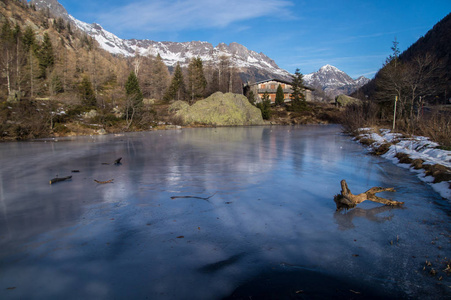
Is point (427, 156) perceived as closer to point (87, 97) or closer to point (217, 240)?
point (217, 240)

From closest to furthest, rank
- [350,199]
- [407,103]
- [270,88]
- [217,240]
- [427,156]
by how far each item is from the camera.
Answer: [217,240] → [350,199] → [427,156] → [407,103] → [270,88]

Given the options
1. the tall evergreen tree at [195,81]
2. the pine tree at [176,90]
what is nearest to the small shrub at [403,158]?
the tall evergreen tree at [195,81]

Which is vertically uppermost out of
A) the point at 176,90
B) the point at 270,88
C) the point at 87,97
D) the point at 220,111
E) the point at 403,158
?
the point at 270,88

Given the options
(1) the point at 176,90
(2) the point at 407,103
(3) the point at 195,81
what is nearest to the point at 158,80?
(1) the point at 176,90

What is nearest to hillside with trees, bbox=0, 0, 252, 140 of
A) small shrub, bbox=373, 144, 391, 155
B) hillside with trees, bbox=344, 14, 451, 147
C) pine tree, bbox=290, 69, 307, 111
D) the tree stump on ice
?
pine tree, bbox=290, 69, 307, 111

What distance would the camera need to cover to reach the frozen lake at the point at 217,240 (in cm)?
266

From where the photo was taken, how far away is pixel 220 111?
4012cm

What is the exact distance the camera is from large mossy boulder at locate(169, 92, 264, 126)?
38.5 meters

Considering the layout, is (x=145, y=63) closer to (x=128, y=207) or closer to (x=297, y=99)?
(x=297, y=99)

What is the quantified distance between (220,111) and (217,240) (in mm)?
37156

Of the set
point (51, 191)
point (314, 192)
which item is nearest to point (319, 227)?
point (314, 192)

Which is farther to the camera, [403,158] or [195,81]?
[195,81]

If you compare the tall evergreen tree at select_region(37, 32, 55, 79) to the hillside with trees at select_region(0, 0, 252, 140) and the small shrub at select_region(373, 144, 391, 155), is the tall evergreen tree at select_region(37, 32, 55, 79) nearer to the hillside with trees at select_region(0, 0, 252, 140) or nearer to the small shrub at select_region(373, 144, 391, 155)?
the hillside with trees at select_region(0, 0, 252, 140)

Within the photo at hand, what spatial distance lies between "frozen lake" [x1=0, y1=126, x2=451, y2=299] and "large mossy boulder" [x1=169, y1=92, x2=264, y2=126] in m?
31.8
